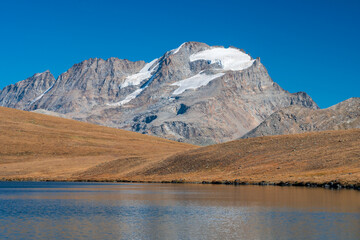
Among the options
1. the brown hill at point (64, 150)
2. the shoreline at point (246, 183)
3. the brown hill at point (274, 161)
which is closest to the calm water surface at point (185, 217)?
the shoreline at point (246, 183)

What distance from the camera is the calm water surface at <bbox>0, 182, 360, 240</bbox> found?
32.8 m

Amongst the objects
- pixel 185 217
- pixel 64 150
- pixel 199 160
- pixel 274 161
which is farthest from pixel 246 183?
pixel 64 150

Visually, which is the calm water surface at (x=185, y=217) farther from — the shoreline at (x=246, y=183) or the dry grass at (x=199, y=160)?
the dry grass at (x=199, y=160)

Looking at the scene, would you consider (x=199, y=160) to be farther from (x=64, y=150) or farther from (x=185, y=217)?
(x=185, y=217)

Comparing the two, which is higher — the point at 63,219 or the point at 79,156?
the point at 79,156

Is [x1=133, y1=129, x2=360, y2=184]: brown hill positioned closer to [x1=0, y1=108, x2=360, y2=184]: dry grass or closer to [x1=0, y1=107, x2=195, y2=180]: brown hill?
[x1=0, y1=108, x2=360, y2=184]: dry grass

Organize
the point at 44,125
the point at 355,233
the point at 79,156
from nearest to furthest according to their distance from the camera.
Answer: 1. the point at 355,233
2. the point at 79,156
3. the point at 44,125

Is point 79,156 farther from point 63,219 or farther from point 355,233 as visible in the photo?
point 355,233

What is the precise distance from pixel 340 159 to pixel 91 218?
62338 mm

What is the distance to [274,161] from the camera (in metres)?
100

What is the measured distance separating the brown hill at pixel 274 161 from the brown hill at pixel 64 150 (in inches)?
446

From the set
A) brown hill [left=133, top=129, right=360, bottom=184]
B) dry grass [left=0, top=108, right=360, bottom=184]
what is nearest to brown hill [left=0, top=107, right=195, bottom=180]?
dry grass [left=0, top=108, right=360, bottom=184]

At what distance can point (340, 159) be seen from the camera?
90.6m

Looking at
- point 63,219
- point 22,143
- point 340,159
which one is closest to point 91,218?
point 63,219
